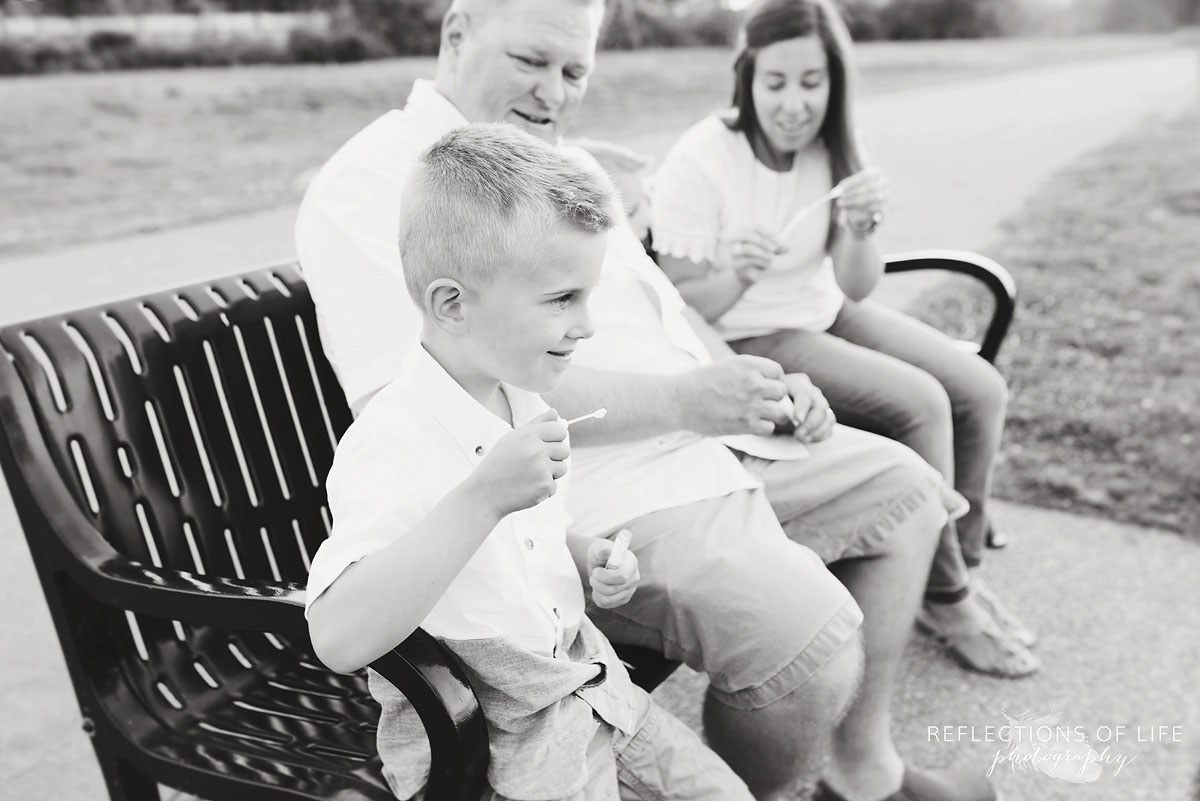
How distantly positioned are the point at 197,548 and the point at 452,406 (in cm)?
76

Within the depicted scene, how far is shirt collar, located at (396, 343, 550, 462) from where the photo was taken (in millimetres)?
1528

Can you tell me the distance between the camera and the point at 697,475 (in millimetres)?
2064


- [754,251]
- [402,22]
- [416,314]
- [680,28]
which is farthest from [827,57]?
[680,28]

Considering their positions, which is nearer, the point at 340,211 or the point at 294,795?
the point at 294,795

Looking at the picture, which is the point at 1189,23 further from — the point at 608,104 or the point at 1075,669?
the point at 1075,669

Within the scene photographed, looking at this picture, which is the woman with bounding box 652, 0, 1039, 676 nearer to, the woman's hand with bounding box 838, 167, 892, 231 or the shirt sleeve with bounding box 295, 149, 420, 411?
the woman's hand with bounding box 838, 167, 892, 231

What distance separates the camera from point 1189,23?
3575 cm

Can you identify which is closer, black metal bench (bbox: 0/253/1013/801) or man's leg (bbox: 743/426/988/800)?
black metal bench (bbox: 0/253/1013/801)

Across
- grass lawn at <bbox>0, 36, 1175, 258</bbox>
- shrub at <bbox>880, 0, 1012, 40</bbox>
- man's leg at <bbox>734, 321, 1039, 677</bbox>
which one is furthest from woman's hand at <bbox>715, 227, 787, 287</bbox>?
shrub at <bbox>880, 0, 1012, 40</bbox>

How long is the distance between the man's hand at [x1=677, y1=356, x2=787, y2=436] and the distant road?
1.15 meters

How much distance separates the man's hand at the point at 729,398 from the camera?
2.08m

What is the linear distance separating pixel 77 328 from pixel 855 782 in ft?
5.59

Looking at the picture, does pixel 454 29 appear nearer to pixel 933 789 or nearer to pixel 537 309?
pixel 537 309

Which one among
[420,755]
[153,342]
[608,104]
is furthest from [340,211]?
[608,104]
